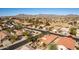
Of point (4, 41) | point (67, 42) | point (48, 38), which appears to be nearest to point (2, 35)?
point (4, 41)

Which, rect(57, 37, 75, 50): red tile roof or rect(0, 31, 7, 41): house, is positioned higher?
rect(0, 31, 7, 41): house

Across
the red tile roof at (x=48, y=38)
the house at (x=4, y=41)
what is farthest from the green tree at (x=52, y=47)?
the house at (x=4, y=41)

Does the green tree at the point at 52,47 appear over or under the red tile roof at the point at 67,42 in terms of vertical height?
under

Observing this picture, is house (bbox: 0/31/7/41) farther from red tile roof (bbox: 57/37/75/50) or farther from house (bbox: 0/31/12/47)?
red tile roof (bbox: 57/37/75/50)

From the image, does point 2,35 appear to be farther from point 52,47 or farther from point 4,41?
point 52,47

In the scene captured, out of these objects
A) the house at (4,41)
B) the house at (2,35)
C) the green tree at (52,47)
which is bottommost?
the green tree at (52,47)

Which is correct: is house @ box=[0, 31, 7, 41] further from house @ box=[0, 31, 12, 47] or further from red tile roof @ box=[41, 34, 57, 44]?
red tile roof @ box=[41, 34, 57, 44]


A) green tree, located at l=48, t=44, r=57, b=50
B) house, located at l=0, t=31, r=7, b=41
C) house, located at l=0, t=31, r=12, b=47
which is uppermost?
house, located at l=0, t=31, r=7, b=41

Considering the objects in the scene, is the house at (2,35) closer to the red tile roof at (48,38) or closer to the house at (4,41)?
the house at (4,41)

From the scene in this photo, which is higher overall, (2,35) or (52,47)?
(2,35)

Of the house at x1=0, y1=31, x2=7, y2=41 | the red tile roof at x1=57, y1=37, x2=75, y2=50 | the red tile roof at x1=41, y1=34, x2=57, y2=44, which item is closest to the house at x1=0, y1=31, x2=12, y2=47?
the house at x1=0, y1=31, x2=7, y2=41
